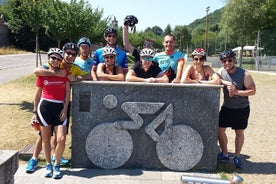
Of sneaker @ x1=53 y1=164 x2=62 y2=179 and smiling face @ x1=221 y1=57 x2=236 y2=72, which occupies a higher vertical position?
smiling face @ x1=221 y1=57 x2=236 y2=72

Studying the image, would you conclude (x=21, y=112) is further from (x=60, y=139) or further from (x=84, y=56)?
(x=60, y=139)

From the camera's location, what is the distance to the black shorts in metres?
5.30

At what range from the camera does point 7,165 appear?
2.82 m

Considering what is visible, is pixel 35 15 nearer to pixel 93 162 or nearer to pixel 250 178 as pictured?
pixel 93 162

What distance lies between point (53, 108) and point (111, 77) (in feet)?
3.00

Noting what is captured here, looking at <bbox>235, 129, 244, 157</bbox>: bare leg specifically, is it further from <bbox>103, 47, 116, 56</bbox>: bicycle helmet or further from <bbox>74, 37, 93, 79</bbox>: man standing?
<bbox>74, 37, 93, 79</bbox>: man standing

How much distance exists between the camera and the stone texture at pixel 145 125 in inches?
195

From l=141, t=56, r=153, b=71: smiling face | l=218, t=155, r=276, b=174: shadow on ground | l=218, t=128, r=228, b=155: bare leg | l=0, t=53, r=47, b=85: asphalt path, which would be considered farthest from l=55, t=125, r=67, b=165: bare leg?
l=0, t=53, r=47, b=85: asphalt path

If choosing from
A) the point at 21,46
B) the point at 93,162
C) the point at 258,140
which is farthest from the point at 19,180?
the point at 21,46

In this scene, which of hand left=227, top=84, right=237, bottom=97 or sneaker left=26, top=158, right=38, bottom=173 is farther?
hand left=227, top=84, right=237, bottom=97

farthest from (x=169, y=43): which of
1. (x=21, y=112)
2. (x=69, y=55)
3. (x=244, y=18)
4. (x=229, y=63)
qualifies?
(x=244, y=18)

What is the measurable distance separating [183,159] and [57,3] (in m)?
13.5

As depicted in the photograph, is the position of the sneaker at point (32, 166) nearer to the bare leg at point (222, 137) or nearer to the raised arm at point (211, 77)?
the raised arm at point (211, 77)

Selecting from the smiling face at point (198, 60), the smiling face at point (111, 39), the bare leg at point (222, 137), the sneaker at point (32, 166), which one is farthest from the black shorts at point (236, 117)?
the sneaker at point (32, 166)
